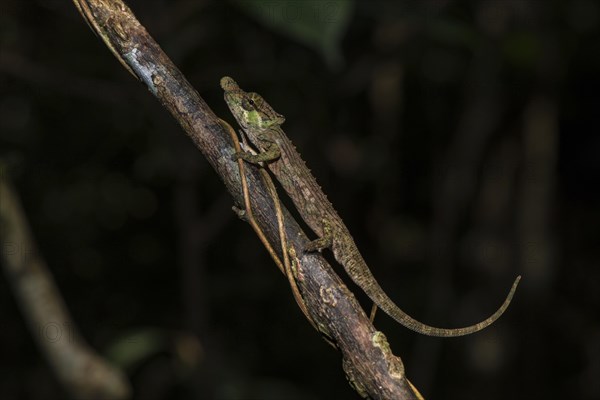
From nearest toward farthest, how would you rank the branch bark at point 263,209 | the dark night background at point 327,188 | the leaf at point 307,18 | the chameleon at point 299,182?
1. the branch bark at point 263,209
2. the leaf at point 307,18
3. the chameleon at point 299,182
4. the dark night background at point 327,188

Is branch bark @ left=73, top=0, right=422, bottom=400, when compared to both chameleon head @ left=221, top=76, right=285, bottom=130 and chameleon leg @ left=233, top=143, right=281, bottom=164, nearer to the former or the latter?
chameleon leg @ left=233, top=143, right=281, bottom=164

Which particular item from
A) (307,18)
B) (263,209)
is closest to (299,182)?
(307,18)

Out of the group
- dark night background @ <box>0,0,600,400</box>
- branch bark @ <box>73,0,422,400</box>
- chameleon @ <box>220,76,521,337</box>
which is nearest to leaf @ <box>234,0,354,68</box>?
dark night background @ <box>0,0,600,400</box>

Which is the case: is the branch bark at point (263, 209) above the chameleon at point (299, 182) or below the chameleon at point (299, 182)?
above

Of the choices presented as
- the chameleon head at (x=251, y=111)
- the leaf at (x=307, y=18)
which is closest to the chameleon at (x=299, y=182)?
the chameleon head at (x=251, y=111)

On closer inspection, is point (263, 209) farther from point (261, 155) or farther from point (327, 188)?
point (327, 188)

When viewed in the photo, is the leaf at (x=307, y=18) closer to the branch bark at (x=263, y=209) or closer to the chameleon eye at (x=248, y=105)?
the chameleon eye at (x=248, y=105)
